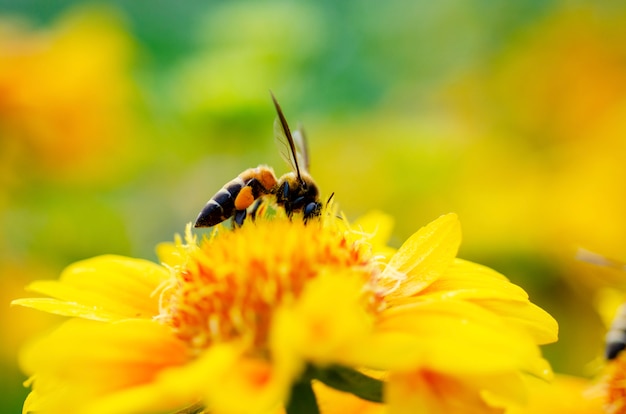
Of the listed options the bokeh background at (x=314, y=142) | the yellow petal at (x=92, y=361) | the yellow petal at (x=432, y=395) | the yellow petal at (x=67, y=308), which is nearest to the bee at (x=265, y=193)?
the yellow petal at (x=67, y=308)

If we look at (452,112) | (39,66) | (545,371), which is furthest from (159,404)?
(452,112)

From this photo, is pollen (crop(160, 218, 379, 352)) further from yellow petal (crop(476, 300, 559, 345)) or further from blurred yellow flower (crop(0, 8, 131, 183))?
blurred yellow flower (crop(0, 8, 131, 183))

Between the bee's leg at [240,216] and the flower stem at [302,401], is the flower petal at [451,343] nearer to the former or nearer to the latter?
the flower stem at [302,401]

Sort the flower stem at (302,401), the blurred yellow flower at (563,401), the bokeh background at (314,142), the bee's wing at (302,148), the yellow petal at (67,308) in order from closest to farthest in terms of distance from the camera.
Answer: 1. the flower stem at (302,401)
2. the yellow petal at (67,308)
3. the blurred yellow flower at (563,401)
4. the bee's wing at (302,148)
5. the bokeh background at (314,142)

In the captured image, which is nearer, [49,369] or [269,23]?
[49,369]

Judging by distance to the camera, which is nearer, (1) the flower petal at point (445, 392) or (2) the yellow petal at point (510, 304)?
(1) the flower petal at point (445, 392)

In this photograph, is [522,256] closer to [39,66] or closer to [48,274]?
[48,274]
